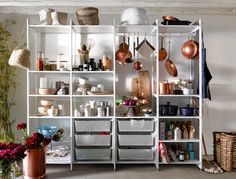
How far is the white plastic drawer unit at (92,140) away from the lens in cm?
420

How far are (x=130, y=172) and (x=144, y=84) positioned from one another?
136 centimetres

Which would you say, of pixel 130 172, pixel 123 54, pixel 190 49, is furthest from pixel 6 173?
pixel 190 49

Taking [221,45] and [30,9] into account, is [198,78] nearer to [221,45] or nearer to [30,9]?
[221,45]

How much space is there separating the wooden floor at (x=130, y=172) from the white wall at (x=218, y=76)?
0.94 metres

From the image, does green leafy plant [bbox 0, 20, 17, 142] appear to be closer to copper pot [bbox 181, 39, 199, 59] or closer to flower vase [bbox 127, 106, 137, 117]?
flower vase [bbox 127, 106, 137, 117]

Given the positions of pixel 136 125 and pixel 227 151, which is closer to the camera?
pixel 227 151

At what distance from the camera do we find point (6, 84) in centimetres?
459

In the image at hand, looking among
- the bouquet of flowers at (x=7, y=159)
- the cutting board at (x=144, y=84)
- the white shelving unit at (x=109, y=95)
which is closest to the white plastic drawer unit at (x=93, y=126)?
the white shelving unit at (x=109, y=95)

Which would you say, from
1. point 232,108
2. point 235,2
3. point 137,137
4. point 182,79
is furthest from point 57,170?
point 235,2

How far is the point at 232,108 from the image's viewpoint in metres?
4.83

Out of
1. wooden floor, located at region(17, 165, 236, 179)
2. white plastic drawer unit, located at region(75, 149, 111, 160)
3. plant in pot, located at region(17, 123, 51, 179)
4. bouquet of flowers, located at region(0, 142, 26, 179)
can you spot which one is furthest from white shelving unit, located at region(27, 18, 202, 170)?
bouquet of flowers, located at region(0, 142, 26, 179)

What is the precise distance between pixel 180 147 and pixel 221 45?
1.75 meters

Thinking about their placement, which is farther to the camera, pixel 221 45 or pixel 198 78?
pixel 221 45

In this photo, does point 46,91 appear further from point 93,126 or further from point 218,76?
point 218,76
